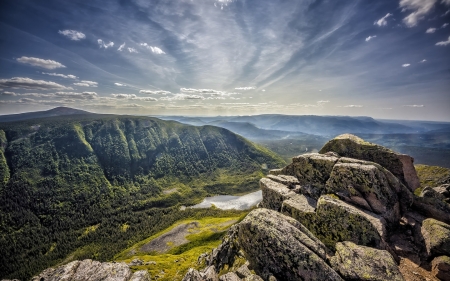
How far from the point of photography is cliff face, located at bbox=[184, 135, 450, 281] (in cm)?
2092

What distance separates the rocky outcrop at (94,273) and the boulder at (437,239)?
49.5 m

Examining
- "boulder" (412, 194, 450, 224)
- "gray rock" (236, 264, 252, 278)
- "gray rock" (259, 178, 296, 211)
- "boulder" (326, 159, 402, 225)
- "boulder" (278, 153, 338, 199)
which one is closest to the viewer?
"gray rock" (236, 264, 252, 278)

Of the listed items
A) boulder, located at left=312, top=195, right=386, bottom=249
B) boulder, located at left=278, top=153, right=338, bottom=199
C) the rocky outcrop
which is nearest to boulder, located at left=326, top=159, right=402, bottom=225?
boulder, located at left=312, top=195, right=386, bottom=249

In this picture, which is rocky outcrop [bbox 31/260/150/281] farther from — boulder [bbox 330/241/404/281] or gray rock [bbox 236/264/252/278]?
boulder [bbox 330/241/404/281]

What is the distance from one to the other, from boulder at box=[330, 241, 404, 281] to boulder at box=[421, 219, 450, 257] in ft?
25.2

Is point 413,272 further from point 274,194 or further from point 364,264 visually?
point 274,194

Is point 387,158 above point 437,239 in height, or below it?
above

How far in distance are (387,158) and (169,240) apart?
159245 mm

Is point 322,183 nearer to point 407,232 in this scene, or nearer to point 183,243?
point 407,232

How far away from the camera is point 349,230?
25.8 m

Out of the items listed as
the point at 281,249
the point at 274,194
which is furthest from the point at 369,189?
the point at 281,249

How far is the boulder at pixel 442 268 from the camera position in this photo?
20.4 metres

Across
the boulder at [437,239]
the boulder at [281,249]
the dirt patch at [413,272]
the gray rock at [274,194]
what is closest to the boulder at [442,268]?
the dirt patch at [413,272]

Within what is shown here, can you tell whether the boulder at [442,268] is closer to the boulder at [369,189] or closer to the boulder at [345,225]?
the boulder at [345,225]
